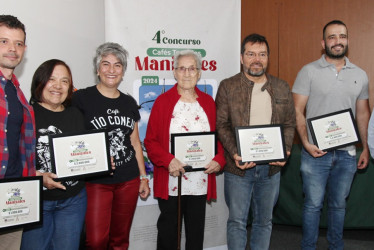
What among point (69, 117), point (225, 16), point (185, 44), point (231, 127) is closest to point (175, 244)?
point (231, 127)

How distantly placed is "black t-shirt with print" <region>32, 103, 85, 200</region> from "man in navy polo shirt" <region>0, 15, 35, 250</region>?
106 mm

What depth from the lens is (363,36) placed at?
4418 millimetres

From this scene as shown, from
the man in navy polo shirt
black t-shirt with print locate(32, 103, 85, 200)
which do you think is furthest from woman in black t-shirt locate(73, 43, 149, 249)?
the man in navy polo shirt

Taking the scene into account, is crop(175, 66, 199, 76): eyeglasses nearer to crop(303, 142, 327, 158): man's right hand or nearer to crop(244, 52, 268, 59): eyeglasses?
crop(244, 52, 268, 59): eyeglasses

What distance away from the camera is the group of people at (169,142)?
210cm

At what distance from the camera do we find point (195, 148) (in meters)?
2.62

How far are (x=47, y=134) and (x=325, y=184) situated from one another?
2310 millimetres

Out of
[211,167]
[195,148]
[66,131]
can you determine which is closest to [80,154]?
[66,131]

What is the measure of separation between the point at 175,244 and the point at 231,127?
1.03 metres

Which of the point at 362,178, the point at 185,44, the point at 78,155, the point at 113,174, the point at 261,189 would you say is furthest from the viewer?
the point at 362,178

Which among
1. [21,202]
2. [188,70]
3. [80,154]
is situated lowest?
[21,202]

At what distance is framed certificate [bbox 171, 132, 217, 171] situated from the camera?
258cm

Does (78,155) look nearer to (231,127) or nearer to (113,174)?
(113,174)

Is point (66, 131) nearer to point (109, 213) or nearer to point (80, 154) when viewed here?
point (80, 154)
